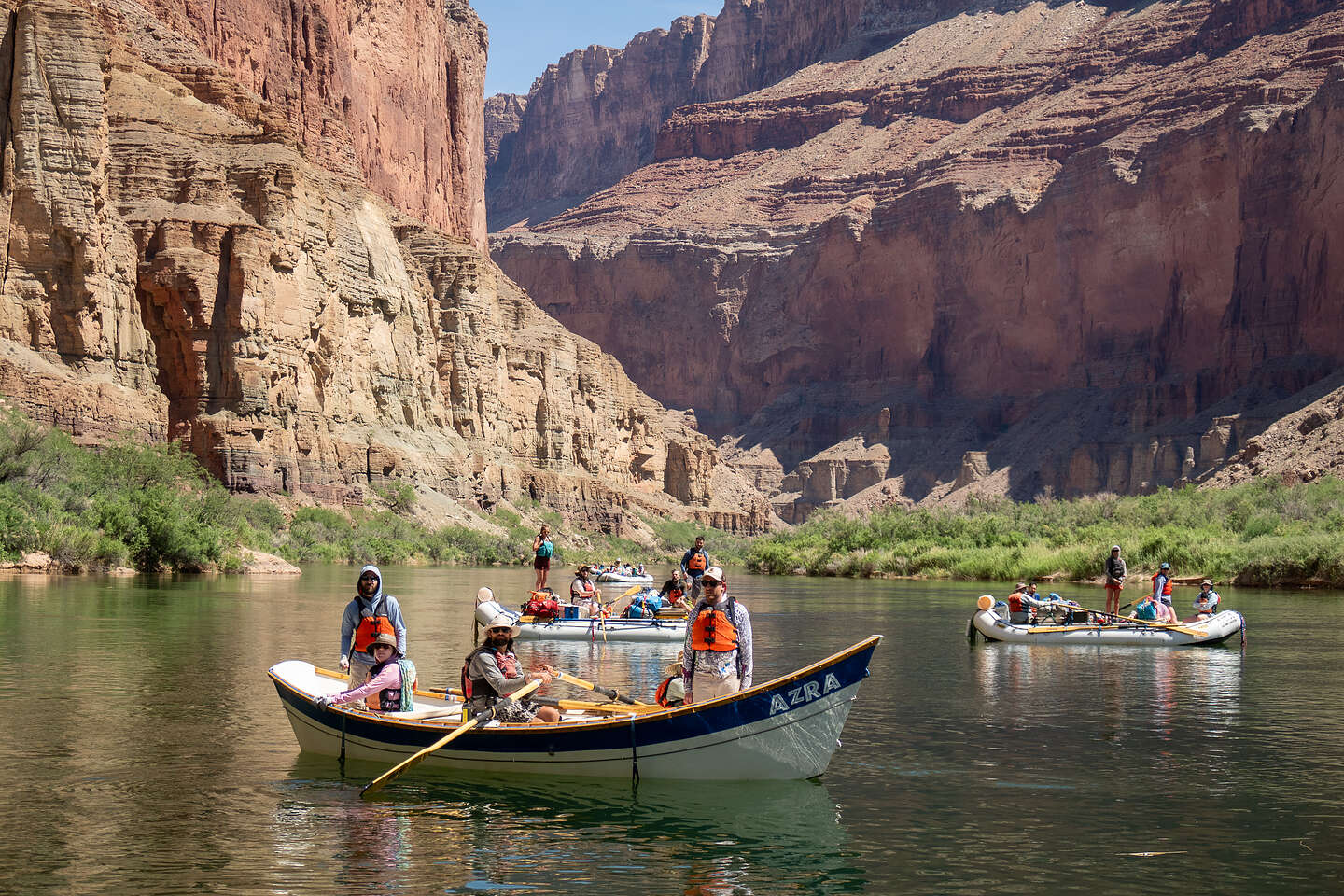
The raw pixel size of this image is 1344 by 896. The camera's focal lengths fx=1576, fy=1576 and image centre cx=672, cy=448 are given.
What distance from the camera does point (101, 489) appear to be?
5722cm

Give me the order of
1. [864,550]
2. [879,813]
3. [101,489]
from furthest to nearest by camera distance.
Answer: [864,550], [101,489], [879,813]

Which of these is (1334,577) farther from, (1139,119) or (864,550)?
(1139,119)

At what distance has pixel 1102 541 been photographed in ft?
208

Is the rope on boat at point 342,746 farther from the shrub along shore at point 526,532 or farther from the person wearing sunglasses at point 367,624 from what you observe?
the shrub along shore at point 526,532

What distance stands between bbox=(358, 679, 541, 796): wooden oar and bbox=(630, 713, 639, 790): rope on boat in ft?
3.79

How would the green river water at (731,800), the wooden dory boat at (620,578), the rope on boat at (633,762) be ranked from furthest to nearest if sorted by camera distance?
the wooden dory boat at (620,578) < the rope on boat at (633,762) < the green river water at (731,800)

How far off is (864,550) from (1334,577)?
30.4 m

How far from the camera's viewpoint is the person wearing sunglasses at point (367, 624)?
1730 cm

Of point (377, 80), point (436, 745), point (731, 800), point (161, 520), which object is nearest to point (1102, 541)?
point (161, 520)

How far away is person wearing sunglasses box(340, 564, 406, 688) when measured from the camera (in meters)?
17.3

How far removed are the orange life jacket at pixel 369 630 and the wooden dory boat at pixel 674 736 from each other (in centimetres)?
83

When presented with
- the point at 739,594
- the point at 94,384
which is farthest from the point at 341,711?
the point at 94,384

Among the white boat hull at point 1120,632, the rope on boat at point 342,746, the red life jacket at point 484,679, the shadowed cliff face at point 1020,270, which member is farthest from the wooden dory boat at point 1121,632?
the shadowed cliff face at point 1020,270

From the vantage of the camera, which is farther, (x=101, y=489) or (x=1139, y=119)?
(x=1139, y=119)
